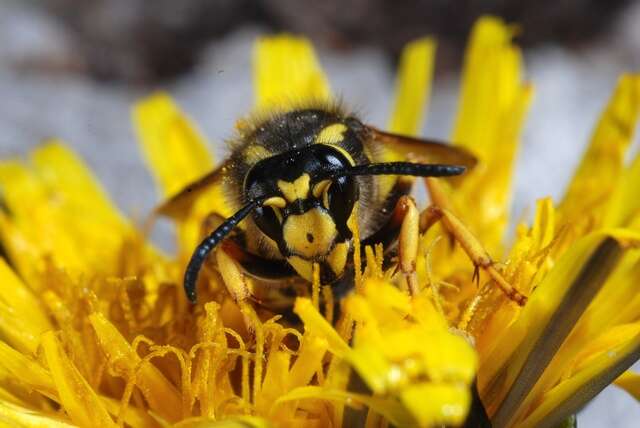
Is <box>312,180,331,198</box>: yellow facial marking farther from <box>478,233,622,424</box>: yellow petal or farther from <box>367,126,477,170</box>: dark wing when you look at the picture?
<box>367,126,477,170</box>: dark wing

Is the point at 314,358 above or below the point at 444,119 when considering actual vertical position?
below

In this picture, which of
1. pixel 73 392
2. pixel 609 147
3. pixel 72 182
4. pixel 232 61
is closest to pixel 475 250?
pixel 73 392

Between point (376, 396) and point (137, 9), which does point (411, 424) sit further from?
point (137, 9)

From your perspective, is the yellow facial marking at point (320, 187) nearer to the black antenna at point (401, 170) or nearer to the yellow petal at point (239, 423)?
the black antenna at point (401, 170)

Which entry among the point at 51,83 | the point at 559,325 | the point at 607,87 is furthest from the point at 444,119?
the point at 559,325

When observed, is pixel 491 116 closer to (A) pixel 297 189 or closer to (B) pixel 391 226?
(B) pixel 391 226

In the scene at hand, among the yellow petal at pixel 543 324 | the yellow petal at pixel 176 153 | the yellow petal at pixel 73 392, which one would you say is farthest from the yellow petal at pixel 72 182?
the yellow petal at pixel 543 324

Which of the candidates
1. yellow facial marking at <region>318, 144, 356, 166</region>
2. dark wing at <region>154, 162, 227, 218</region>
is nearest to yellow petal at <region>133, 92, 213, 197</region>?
dark wing at <region>154, 162, 227, 218</region>
